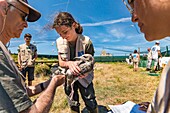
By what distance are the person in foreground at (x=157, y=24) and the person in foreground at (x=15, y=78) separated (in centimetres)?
55

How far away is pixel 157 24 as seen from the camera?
1.98 feet

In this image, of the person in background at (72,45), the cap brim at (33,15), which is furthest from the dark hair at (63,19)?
the cap brim at (33,15)

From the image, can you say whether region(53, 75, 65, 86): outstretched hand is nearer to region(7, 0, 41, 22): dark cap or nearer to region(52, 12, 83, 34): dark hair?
region(7, 0, 41, 22): dark cap

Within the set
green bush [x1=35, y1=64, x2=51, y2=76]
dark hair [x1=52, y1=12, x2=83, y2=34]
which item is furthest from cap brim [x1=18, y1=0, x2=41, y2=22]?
green bush [x1=35, y1=64, x2=51, y2=76]

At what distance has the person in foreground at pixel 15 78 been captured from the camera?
86 cm

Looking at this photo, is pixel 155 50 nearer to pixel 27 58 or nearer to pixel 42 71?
pixel 42 71

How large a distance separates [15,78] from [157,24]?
614 mm

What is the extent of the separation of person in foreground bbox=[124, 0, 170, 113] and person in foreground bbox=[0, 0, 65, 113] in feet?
1.80

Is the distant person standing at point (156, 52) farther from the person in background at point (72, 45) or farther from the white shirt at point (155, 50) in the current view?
the person in background at point (72, 45)

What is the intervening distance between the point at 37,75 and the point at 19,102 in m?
7.15

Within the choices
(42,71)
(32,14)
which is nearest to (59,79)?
(32,14)

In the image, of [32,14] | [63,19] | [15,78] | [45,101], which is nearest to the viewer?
[15,78]

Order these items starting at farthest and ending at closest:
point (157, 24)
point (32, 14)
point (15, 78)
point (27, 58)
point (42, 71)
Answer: point (42, 71)
point (27, 58)
point (32, 14)
point (15, 78)
point (157, 24)

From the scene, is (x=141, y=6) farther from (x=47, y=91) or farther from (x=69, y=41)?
(x=69, y=41)
